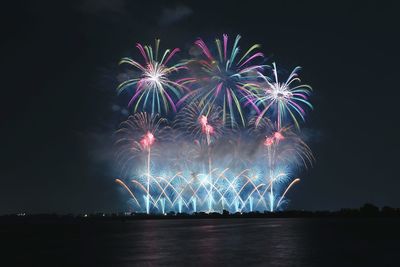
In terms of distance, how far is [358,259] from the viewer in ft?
116

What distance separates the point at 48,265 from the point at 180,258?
1047 centimetres

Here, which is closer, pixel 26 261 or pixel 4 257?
pixel 26 261

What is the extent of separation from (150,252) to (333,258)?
17.0 m

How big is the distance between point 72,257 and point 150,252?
23.8 ft

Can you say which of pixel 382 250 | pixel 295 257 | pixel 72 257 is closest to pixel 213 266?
pixel 295 257

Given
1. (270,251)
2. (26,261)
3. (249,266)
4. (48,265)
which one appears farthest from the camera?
(270,251)

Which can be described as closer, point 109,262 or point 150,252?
point 109,262

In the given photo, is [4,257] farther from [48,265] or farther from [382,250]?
[382,250]

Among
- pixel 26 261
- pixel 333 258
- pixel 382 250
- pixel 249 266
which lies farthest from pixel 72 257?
pixel 382 250

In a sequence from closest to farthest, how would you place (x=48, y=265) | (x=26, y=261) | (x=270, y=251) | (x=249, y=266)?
(x=249, y=266)
(x=48, y=265)
(x=26, y=261)
(x=270, y=251)

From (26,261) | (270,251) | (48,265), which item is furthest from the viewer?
(270,251)

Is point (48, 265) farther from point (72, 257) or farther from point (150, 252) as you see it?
point (150, 252)

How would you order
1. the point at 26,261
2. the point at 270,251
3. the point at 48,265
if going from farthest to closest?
the point at 270,251, the point at 26,261, the point at 48,265

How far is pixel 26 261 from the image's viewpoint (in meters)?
38.3
